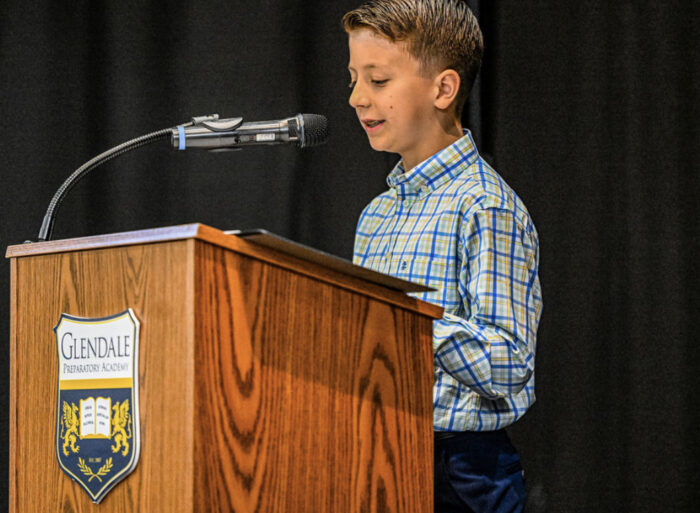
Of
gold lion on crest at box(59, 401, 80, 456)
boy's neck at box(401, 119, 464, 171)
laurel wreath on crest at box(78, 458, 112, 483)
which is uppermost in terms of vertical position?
boy's neck at box(401, 119, 464, 171)

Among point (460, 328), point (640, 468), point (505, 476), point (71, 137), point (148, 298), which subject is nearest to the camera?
point (148, 298)

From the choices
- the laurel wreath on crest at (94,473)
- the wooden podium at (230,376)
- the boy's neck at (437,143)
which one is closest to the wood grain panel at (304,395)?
the wooden podium at (230,376)

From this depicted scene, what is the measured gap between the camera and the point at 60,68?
254cm

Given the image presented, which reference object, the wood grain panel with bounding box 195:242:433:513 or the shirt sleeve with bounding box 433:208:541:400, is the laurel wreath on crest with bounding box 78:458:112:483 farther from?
the shirt sleeve with bounding box 433:208:541:400

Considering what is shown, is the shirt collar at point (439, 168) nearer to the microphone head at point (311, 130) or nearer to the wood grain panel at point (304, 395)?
the microphone head at point (311, 130)

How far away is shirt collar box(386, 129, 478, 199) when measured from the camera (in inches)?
65.9

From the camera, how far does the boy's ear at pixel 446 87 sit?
66.9 inches

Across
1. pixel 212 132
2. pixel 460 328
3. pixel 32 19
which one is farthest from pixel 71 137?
pixel 460 328

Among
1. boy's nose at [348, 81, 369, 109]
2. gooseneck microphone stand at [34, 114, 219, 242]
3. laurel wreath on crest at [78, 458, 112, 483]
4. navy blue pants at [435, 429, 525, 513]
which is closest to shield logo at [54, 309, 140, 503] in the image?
laurel wreath on crest at [78, 458, 112, 483]

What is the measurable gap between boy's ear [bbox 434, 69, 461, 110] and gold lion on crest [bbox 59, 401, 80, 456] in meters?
0.95

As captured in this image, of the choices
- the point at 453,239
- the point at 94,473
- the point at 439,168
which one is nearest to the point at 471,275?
the point at 453,239

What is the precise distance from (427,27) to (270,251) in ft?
2.63

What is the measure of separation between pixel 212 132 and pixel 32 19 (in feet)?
4.66

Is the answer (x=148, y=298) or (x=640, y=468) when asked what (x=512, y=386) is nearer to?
(x=148, y=298)
